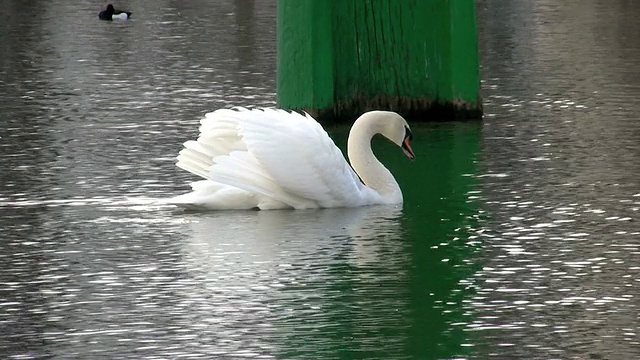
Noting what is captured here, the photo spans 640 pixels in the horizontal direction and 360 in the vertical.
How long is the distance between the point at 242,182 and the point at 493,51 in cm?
917

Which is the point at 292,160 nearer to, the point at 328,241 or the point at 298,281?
the point at 328,241

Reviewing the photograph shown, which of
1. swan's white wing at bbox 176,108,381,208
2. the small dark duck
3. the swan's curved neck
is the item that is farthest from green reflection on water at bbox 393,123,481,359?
the small dark duck

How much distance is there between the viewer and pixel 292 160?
909cm

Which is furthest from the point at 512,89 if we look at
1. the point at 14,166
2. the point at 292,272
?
the point at 292,272

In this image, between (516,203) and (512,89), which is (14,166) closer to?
(516,203)

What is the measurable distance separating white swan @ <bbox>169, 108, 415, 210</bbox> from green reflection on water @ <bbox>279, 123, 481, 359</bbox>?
32 centimetres

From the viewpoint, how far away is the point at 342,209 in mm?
9398

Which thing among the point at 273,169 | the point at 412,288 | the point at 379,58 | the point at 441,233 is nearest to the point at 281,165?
the point at 273,169

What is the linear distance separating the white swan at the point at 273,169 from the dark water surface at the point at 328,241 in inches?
5.0

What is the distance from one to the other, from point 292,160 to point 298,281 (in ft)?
6.09

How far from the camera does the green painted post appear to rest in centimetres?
1209

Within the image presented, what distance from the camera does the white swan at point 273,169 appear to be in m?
9.09

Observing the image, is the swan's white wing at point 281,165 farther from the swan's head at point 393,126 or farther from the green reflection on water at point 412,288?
the swan's head at point 393,126

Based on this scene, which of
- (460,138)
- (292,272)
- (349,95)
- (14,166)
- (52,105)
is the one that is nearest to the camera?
(292,272)
